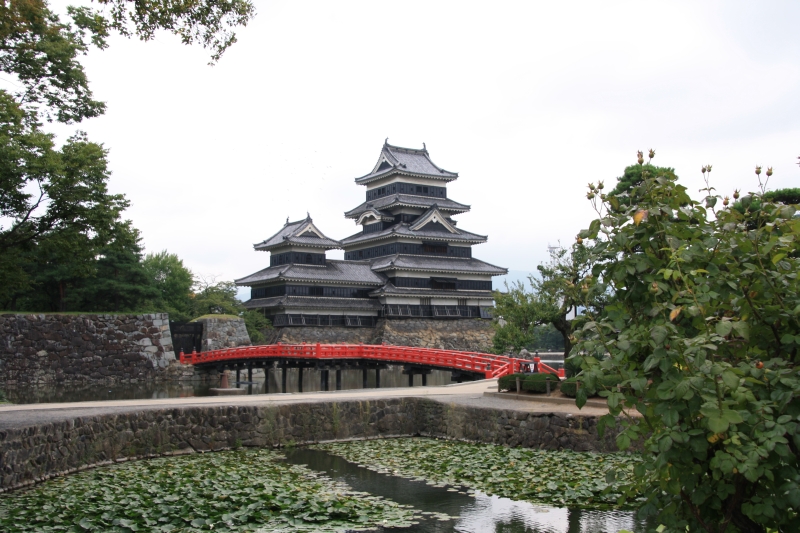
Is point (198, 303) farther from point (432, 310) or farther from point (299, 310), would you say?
point (432, 310)

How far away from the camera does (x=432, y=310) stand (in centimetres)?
5047

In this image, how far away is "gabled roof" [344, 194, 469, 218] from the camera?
5144cm

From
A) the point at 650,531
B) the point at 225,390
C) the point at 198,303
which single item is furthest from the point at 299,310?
the point at 650,531

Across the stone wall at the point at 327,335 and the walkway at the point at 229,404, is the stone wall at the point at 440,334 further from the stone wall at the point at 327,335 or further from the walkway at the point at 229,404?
the walkway at the point at 229,404

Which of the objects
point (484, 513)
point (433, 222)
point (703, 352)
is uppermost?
point (433, 222)

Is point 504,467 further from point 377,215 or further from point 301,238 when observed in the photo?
point 377,215

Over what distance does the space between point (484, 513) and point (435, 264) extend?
40774 millimetres

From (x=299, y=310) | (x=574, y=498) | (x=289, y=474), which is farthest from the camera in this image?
(x=299, y=310)

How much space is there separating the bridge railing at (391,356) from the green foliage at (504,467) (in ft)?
29.7

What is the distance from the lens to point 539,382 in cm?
1859

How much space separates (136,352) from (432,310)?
2139 cm

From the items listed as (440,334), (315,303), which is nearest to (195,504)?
(315,303)

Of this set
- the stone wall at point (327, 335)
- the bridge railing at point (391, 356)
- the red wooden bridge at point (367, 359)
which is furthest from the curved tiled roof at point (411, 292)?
the bridge railing at point (391, 356)

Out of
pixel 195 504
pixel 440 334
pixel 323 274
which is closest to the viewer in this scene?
pixel 195 504
